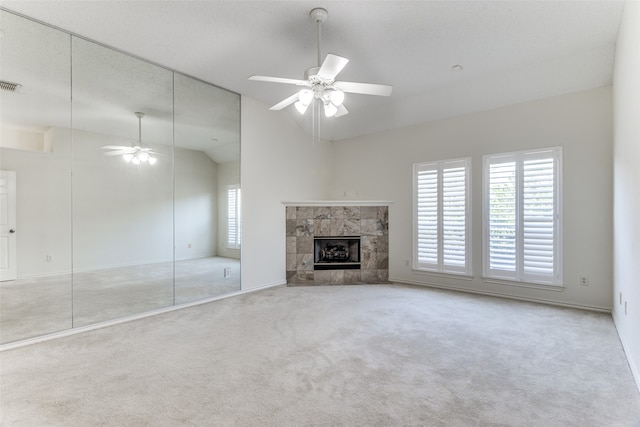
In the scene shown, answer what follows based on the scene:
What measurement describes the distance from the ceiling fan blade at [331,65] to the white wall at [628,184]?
2157 mm

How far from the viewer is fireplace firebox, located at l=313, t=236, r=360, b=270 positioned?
5.91 meters

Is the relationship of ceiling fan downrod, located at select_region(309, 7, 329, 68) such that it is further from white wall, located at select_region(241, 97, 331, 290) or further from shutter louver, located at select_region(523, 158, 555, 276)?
shutter louver, located at select_region(523, 158, 555, 276)

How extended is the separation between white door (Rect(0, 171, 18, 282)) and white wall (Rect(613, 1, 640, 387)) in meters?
5.55

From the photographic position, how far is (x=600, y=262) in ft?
13.4

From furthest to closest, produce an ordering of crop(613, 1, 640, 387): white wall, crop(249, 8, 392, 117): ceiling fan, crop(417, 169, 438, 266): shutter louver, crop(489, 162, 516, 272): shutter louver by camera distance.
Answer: crop(417, 169, 438, 266): shutter louver → crop(489, 162, 516, 272): shutter louver → crop(249, 8, 392, 117): ceiling fan → crop(613, 1, 640, 387): white wall

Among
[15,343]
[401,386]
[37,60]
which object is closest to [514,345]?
[401,386]

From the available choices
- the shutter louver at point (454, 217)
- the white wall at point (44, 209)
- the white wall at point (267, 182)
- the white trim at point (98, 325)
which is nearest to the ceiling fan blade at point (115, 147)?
the white wall at point (44, 209)

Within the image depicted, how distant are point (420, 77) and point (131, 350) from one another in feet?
15.0

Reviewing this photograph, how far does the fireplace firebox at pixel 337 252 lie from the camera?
591 centimetres

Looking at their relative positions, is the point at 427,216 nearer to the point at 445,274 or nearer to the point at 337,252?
the point at 445,274

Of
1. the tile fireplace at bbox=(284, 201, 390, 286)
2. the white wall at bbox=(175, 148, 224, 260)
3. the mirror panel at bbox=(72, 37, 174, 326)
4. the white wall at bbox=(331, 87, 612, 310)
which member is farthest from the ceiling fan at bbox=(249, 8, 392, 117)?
the tile fireplace at bbox=(284, 201, 390, 286)

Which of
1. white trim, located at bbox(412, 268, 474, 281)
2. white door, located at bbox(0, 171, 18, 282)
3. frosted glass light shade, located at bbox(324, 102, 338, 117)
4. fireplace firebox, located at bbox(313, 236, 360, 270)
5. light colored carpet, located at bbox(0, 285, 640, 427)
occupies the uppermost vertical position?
frosted glass light shade, located at bbox(324, 102, 338, 117)

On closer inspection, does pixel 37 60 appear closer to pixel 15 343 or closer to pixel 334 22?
pixel 15 343

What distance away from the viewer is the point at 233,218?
197 inches
